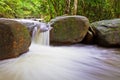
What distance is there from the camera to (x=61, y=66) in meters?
4.05

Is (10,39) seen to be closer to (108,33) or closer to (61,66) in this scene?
(61,66)

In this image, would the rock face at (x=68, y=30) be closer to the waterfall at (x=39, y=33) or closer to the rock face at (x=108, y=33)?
the waterfall at (x=39, y=33)

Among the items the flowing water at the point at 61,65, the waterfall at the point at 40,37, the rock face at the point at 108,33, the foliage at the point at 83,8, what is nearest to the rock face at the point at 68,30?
the waterfall at the point at 40,37

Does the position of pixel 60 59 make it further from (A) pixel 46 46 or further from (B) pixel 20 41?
(A) pixel 46 46

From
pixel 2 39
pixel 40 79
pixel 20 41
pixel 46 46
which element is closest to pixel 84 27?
pixel 46 46

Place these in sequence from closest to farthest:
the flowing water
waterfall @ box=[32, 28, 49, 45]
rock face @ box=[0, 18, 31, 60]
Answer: the flowing water
rock face @ box=[0, 18, 31, 60]
waterfall @ box=[32, 28, 49, 45]

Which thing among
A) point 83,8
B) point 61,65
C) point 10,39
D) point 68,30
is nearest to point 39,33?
point 68,30

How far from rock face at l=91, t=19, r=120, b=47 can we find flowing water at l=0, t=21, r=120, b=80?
808mm

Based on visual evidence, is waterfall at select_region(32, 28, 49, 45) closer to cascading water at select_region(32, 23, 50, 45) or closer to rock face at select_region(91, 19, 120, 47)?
cascading water at select_region(32, 23, 50, 45)

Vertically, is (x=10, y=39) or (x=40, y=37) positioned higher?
(x=10, y=39)

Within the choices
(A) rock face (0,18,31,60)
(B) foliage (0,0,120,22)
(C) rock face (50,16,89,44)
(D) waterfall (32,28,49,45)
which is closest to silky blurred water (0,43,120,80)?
(A) rock face (0,18,31,60)

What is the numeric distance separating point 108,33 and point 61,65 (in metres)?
2.75

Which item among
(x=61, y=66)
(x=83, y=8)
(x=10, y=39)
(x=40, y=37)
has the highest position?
(x=83, y=8)

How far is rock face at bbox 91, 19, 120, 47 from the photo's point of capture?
624 centimetres
